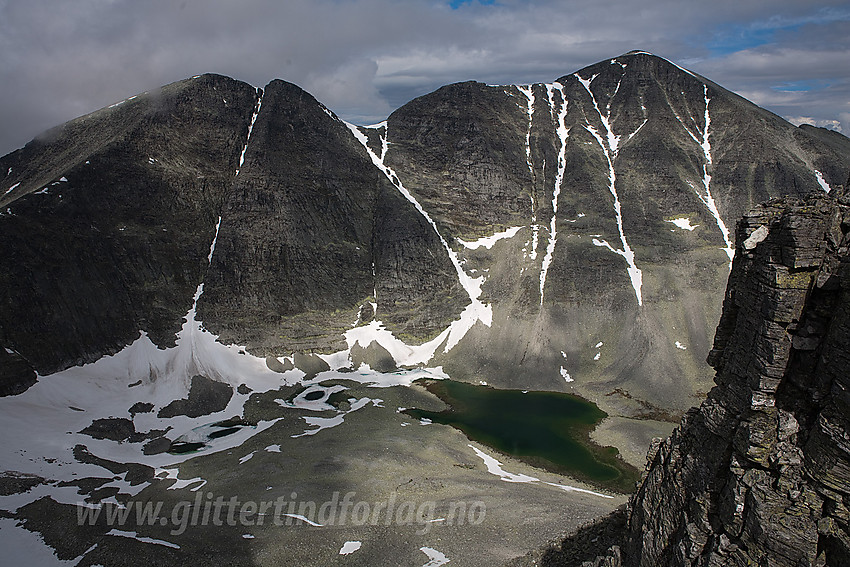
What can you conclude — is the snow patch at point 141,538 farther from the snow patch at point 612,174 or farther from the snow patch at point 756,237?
the snow patch at point 612,174

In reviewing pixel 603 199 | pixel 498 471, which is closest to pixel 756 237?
pixel 498 471

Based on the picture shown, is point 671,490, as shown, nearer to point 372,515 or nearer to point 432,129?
point 372,515

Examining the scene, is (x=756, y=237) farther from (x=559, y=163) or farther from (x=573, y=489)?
(x=559, y=163)

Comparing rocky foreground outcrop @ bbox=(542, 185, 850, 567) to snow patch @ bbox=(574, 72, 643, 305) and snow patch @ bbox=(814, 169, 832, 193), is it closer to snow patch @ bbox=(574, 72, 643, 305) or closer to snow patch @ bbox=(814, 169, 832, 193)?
snow patch @ bbox=(574, 72, 643, 305)

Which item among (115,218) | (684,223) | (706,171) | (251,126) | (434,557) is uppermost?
(251,126)

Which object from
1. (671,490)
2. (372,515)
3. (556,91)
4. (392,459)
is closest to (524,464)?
(392,459)

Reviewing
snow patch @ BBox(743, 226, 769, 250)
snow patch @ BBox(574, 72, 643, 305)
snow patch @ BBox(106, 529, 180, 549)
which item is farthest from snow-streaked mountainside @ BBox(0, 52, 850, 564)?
snow patch @ BBox(743, 226, 769, 250)

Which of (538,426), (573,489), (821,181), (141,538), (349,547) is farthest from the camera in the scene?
(821,181)

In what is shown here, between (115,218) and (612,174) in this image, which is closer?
(115,218)
